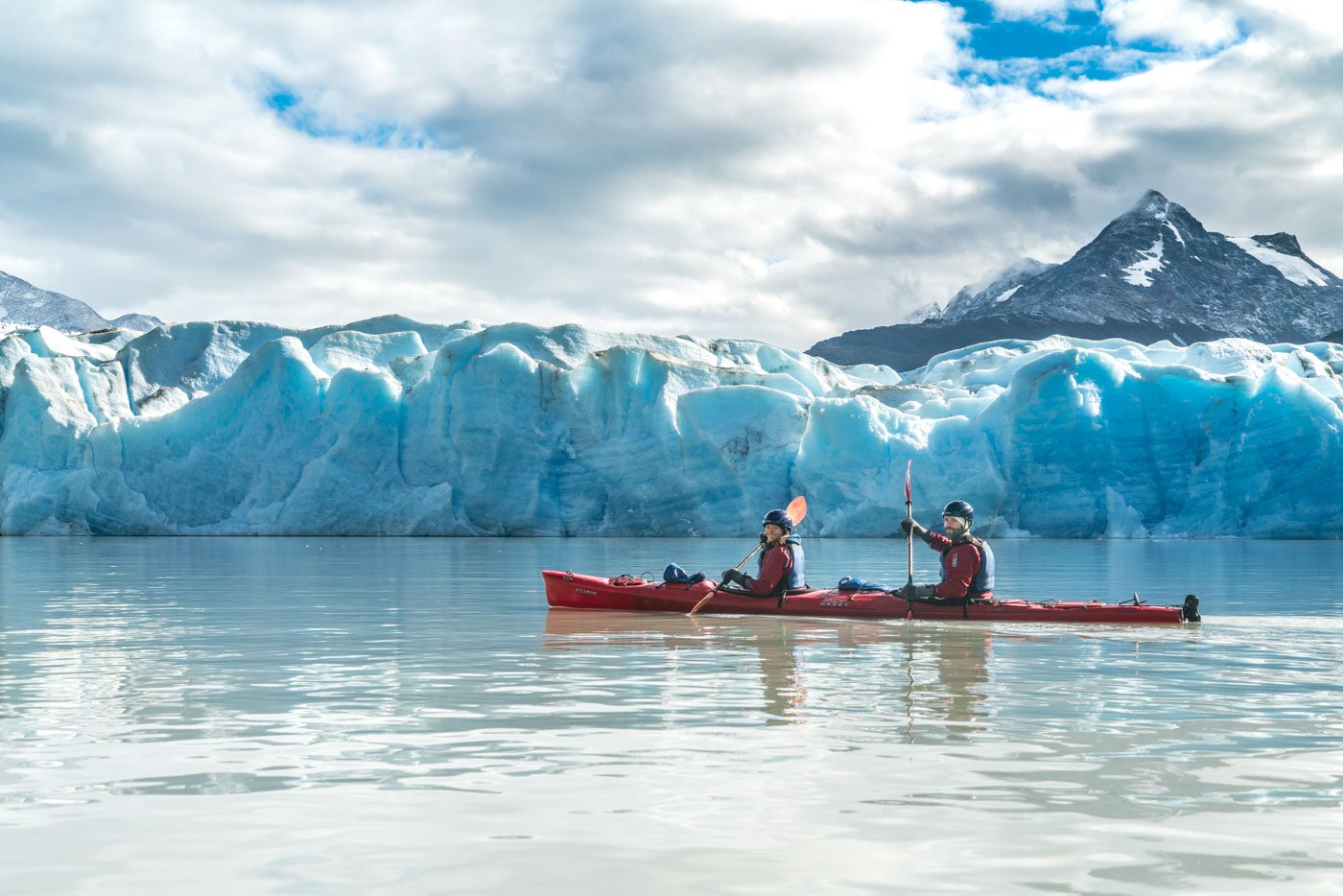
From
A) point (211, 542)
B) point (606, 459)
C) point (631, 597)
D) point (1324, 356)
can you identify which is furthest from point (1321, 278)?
point (631, 597)

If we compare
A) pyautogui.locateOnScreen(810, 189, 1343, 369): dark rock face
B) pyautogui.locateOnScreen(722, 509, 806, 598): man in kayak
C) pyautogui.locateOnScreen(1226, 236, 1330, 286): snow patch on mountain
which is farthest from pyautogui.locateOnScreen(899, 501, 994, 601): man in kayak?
pyautogui.locateOnScreen(1226, 236, 1330, 286): snow patch on mountain

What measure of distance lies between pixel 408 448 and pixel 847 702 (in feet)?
120

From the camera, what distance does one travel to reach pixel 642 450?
41.2 meters

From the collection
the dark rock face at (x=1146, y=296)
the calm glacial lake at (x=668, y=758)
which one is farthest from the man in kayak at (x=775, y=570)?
the dark rock face at (x=1146, y=296)

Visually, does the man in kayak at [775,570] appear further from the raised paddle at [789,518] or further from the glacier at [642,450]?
the glacier at [642,450]

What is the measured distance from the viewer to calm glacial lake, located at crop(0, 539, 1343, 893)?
3846mm

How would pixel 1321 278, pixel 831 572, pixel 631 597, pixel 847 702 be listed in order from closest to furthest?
pixel 847 702 → pixel 631 597 → pixel 831 572 → pixel 1321 278

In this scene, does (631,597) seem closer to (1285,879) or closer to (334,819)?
(334,819)

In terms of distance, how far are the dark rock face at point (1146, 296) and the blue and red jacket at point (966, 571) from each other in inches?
4975

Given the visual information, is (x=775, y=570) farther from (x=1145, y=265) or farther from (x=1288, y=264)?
(x=1288, y=264)

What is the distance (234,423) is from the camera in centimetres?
4272

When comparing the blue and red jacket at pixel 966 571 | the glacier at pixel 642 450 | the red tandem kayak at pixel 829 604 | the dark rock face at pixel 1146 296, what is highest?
the dark rock face at pixel 1146 296

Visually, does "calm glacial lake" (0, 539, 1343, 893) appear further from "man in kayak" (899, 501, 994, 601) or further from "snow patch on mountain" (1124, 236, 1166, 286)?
"snow patch on mountain" (1124, 236, 1166, 286)

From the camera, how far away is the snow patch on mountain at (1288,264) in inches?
6476
